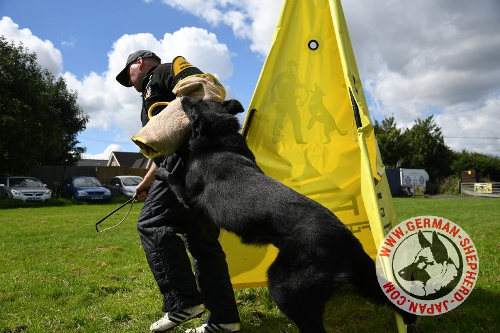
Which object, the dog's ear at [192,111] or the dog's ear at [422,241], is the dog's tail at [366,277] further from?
the dog's ear at [192,111]

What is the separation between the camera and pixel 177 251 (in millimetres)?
2674

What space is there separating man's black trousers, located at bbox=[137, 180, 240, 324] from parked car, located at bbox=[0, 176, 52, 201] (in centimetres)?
1714

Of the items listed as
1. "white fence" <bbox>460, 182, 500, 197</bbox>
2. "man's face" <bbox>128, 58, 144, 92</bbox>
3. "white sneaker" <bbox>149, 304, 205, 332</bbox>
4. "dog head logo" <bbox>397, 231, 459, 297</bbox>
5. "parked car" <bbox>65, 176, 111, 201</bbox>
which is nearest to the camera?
"white sneaker" <bbox>149, 304, 205, 332</bbox>

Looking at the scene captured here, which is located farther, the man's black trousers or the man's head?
the man's head

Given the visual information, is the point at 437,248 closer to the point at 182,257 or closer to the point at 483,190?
the point at 182,257

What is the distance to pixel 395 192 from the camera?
31766 millimetres

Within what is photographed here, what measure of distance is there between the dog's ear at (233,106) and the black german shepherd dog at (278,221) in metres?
0.16

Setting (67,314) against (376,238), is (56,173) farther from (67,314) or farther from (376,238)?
(376,238)

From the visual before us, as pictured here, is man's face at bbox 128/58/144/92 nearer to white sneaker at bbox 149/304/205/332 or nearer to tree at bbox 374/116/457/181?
white sneaker at bbox 149/304/205/332

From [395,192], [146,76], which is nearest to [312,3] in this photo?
[146,76]

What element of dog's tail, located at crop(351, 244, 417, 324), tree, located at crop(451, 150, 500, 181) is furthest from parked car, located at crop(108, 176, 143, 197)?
tree, located at crop(451, 150, 500, 181)

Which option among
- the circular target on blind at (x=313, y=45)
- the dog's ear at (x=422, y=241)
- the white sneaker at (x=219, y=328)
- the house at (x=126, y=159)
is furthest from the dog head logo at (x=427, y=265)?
the house at (x=126, y=159)

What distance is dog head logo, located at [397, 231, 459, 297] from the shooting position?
2703mm

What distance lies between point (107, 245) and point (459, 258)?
18.1 feet
